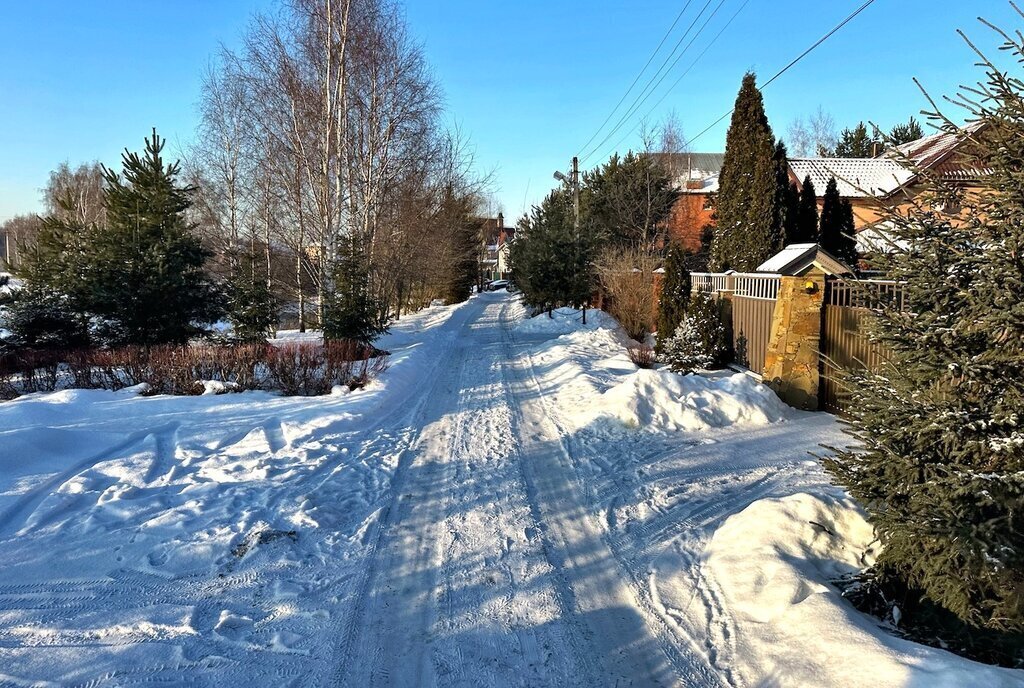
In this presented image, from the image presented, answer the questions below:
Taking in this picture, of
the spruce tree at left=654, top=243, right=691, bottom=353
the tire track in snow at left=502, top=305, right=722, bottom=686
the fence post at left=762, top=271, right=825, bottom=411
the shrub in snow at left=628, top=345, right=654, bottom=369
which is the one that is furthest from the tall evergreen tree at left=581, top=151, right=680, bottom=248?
the tire track in snow at left=502, top=305, right=722, bottom=686

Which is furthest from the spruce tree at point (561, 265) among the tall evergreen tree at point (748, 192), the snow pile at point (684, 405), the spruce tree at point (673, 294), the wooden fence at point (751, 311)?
the snow pile at point (684, 405)

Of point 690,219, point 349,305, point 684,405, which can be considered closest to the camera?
point 684,405

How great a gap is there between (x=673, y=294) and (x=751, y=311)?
145 inches

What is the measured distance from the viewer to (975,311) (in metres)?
3.47

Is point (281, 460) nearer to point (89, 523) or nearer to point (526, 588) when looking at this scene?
point (89, 523)

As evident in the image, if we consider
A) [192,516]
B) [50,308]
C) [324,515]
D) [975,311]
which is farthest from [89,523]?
[50,308]

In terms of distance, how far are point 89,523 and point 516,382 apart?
26.4 feet

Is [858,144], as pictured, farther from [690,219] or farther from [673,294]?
[673,294]

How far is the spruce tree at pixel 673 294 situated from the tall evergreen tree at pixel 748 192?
394 cm

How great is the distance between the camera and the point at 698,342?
41.8 feet

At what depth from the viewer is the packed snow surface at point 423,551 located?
3.37m

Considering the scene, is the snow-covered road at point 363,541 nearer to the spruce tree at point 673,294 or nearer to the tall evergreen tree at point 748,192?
the spruce tree at point 673,294

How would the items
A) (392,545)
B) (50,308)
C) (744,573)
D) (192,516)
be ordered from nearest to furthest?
(744,573) → (392,545) → (192,516) → (50,308)

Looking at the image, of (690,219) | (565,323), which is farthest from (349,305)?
(690,219)
